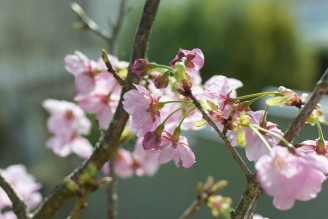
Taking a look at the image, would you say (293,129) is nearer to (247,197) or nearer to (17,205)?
(247,197)

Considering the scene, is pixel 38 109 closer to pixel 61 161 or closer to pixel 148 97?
pixel 61 161

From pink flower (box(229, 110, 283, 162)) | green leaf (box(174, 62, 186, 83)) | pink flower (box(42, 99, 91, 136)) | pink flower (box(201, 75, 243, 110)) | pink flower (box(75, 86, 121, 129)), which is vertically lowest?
pink flower (box(42, 99, 91, 136))

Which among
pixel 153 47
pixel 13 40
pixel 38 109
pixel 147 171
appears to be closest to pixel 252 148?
pixel 147 171

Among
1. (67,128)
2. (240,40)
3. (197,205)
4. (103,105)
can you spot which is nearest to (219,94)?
→ (103,105)

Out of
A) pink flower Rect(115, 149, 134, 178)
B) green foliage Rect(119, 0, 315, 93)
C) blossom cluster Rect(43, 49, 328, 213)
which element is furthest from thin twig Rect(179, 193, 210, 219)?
green foliage Rect(119, 0, 315, 93)

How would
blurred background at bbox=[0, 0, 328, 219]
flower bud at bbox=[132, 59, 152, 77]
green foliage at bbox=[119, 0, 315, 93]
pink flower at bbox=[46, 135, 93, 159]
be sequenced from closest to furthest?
flower bud at bbox=[132, 59, 152, 77]
pink flower at bbox=[46, 135, 93, 159]
blurred background at bbox=[0, 0, 328, 219]
green foliage at bbox=[119, 0, 315, 93]

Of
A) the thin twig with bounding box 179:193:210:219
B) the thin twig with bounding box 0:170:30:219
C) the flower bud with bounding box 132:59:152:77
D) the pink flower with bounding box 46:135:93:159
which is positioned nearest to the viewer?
the flower bud with bounding box 132:59:152:77

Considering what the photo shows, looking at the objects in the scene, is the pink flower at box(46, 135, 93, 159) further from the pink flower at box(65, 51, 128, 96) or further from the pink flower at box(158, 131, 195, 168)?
the pink flower at box(158, 131, 195, 168)

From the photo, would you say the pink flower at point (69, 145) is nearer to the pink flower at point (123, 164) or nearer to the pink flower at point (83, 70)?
the pink flower at point (123, 164)
